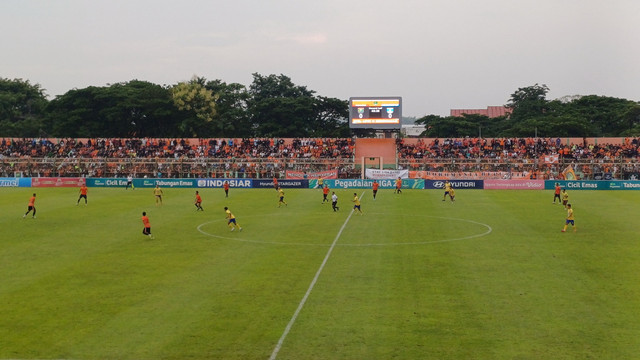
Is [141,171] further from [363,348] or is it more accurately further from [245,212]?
[363,348]

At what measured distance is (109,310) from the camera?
1830 centimetres

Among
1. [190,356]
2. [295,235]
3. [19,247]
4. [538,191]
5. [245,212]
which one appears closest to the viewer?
[190,356]

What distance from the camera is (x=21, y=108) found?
406ft

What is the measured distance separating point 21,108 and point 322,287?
119799 millimetres

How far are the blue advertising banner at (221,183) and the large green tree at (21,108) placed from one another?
57.9m

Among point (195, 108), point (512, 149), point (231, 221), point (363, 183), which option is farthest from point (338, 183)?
point (195, 108)

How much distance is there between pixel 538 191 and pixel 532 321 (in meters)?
46.2

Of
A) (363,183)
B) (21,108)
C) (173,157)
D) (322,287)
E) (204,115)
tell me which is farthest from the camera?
(21,108)

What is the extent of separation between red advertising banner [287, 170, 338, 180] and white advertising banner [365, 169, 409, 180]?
3786mm

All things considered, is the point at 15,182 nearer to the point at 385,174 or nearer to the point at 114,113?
the point at 114,113

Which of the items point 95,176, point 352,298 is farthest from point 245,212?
point 95,176

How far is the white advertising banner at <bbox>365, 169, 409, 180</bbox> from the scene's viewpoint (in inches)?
2675

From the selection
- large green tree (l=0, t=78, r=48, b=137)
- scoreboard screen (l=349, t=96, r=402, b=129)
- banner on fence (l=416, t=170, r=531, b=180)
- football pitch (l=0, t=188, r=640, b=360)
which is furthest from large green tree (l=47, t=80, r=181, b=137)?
football pitch (l=0, t=188, r=640, b=360)

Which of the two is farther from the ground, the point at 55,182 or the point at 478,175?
the point at 478,175
